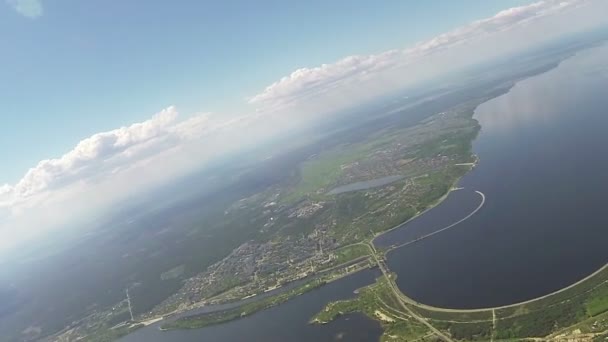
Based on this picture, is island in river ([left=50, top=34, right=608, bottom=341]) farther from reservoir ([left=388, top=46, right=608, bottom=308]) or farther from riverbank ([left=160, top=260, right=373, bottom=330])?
reservoir ([left=388, top=46, right=608, bottom=308])

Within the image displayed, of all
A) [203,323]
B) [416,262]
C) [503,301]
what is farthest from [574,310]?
[203,323]

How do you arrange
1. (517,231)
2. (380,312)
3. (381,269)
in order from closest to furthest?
(380,312) < (517,231) < (381,269)

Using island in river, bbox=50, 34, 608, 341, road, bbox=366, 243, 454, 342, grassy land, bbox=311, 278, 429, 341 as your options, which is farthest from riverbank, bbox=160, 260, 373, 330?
grassy land, bbox=311, 278, 429, 341

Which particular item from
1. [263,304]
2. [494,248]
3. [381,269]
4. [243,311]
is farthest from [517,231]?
[243,311]

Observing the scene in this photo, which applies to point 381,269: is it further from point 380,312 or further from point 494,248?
point 494,248

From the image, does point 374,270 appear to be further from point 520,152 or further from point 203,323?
point 520,152

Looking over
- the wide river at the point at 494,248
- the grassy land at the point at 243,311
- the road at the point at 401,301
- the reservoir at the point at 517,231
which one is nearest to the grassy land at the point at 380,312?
the road at the point at 401,301
